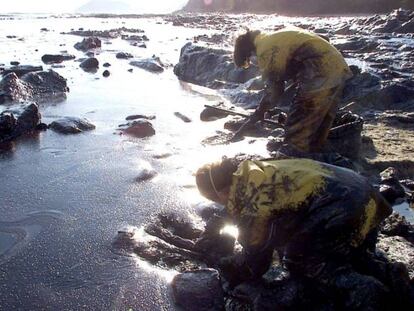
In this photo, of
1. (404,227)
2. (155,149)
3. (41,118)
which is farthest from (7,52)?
(404,227)

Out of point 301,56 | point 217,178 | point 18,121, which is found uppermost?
point 301,56

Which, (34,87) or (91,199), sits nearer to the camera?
(91,199)

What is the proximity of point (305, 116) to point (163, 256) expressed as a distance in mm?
2268

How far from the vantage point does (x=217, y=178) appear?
3.00m

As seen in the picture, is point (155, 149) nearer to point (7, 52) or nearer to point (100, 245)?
point (100, 245)

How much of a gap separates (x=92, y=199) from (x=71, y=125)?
308 centimetres

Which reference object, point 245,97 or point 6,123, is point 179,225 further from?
point 245,97

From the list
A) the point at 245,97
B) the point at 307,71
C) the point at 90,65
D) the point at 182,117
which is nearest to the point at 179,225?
the point at 307,71

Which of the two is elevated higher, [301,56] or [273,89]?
[301,56]

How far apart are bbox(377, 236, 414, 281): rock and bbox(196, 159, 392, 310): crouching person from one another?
1.13ft

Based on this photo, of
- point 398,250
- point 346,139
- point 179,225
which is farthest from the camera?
point 346,139

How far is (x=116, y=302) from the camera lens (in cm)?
323

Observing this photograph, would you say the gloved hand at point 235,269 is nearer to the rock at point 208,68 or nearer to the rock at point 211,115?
the rock at point 211,115

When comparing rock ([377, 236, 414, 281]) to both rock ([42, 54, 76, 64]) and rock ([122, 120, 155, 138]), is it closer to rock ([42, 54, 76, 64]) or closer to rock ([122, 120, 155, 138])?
rock ([122, 120, 155, 138])
